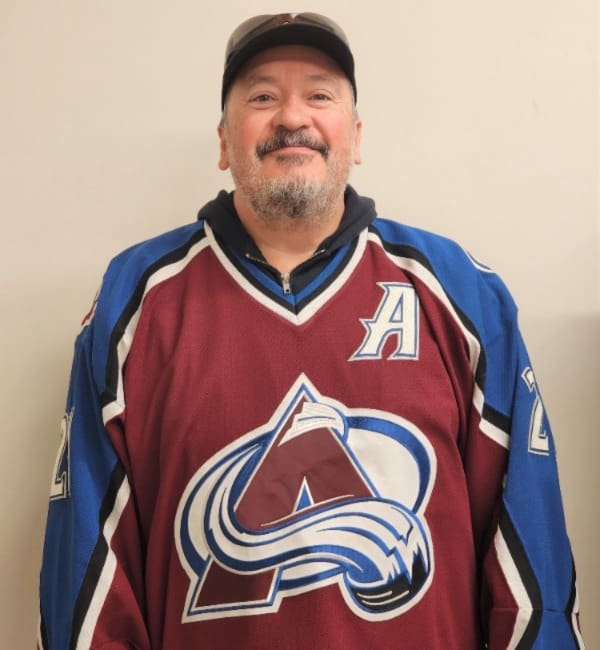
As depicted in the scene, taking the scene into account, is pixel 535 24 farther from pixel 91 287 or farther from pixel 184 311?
pixel 91 287

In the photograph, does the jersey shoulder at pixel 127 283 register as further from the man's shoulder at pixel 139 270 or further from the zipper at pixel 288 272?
the zipper at pixel 288 272

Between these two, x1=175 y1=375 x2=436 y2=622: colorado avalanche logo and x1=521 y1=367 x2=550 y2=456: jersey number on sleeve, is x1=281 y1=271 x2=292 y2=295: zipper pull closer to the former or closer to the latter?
x1=175 y1=375 x2=436 y2=622: colorado avalanche logo

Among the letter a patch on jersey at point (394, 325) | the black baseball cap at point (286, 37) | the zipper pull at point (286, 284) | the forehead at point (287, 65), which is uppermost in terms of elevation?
the black baseball cap at point (286, 37)

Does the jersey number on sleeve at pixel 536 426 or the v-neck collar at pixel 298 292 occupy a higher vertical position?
the v-neck collar at pixel 298 292

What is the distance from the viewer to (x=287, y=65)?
1339mm

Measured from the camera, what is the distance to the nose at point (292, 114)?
4.26 feet

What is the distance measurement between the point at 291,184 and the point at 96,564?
645 mm

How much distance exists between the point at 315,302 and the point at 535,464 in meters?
0.42

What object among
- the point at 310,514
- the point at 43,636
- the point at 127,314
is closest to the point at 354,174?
the point at 127,314

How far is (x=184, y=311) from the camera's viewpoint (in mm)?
1317

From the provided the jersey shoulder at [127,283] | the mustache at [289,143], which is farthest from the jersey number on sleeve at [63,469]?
the mustache at [289,143]

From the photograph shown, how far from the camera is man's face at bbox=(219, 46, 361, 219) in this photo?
4.29ft

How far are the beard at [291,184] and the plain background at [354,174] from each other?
1.06 feet

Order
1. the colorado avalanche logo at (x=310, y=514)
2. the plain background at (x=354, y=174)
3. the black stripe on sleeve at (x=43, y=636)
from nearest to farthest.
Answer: the colorado avalanche logo at (x=310, y=514) → the black stripe on sleeve at (x=43, y=636) → the plain background at (x=354, y=174)
